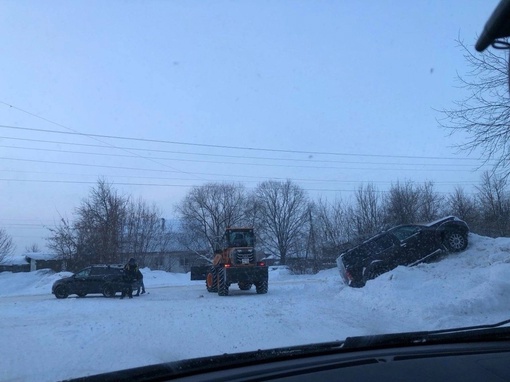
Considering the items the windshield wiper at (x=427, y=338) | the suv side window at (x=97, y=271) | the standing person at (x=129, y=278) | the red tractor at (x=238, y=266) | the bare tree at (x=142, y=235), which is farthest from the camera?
the bare tree at (x=142, y=235)

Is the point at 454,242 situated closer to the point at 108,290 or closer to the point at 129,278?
the point at 129,278

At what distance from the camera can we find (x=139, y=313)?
14852 mm

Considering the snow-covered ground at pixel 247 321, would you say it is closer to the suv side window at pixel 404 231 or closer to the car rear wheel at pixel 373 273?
the car rear wheel at pixel 373 273

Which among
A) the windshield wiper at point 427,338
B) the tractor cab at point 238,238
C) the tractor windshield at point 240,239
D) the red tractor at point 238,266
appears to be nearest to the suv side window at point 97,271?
the red tractor at point 238,266

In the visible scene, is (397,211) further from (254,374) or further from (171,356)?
(254,374)

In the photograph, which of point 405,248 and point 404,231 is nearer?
point 405,248

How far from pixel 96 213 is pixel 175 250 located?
26400 mm

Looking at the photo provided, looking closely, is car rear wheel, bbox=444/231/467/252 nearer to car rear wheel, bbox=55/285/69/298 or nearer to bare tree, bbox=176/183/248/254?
car rear wheel, bbox=55/285/69/298

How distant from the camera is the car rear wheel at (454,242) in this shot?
19.9 metres

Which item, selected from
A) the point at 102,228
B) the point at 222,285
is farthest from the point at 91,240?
the point at 222,285

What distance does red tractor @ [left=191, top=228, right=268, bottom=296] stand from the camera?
23.3m

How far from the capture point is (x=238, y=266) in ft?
77.0

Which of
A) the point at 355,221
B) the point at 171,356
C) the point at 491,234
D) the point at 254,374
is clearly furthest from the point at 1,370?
the point at 355,221

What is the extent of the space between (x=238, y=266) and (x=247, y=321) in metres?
11.2
